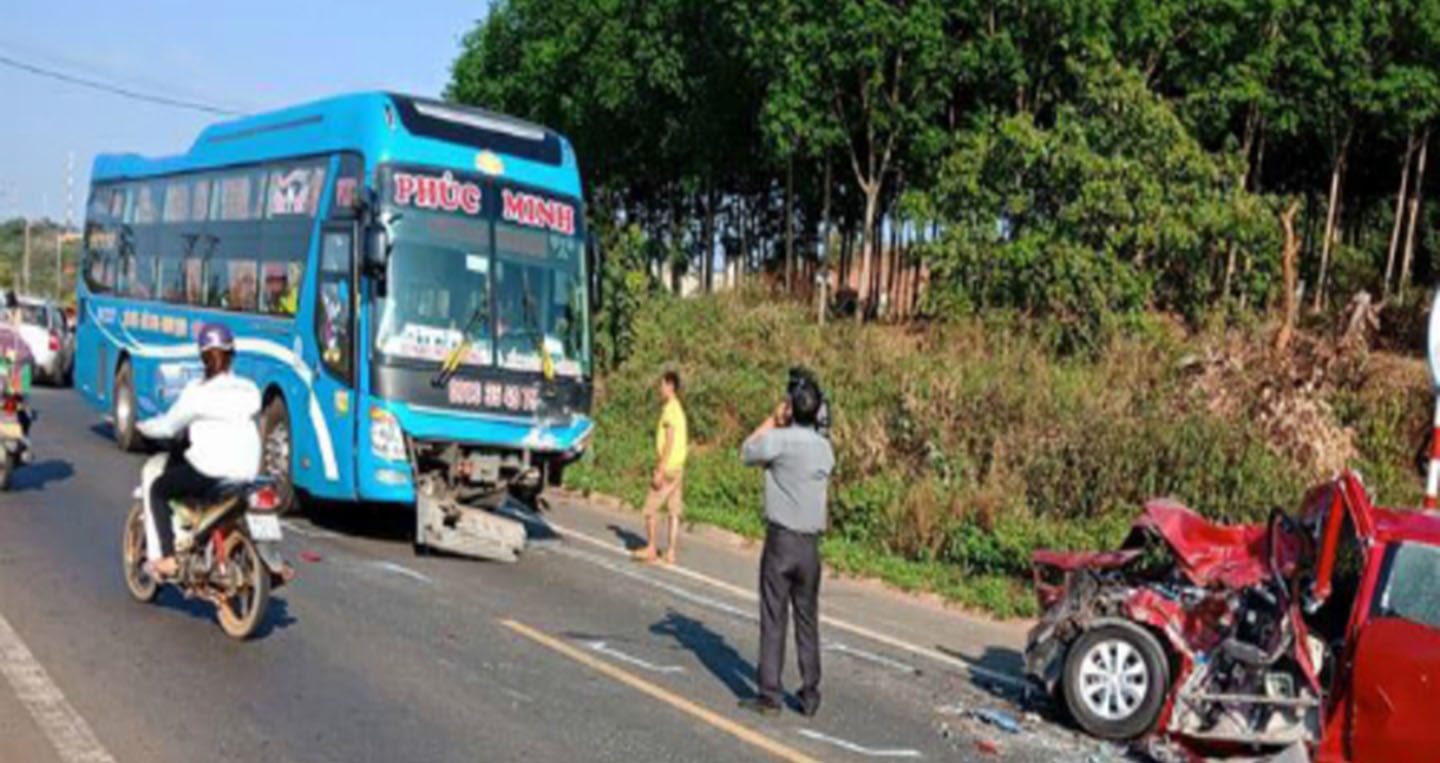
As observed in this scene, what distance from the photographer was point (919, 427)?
1647 cm

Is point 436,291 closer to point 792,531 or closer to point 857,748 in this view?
point 792,531

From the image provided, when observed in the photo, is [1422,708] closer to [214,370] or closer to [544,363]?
[214,370]

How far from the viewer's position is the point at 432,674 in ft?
25.7

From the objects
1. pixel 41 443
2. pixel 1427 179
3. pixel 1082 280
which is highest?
pixel 1427 179

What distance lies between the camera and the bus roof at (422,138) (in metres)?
12.5

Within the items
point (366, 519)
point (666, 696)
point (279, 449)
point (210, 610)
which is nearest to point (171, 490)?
point (210, 610)

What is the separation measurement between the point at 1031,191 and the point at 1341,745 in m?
17.6

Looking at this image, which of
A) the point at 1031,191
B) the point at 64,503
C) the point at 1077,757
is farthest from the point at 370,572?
the point at 1031,191

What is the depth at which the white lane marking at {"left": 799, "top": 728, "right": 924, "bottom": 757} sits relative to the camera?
7027 mm

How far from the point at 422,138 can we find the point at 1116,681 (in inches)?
312

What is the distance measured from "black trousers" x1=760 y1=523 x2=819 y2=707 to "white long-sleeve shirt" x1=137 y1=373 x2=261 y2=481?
10.6 ft

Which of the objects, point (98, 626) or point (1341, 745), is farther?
point (98, 626)

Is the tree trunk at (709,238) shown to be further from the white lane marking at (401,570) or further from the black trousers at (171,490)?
the black trousers at (171,490)

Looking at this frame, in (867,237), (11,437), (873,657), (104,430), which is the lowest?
(104,430)
